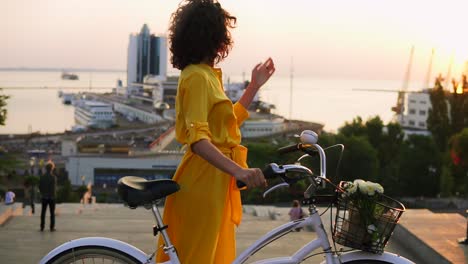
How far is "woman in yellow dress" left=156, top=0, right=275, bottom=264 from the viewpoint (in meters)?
2.34

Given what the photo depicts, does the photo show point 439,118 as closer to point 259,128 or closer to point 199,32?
point 199,32

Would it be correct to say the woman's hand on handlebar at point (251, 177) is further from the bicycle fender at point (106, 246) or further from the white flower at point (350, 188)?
the bicycle fender at point (106, 246)

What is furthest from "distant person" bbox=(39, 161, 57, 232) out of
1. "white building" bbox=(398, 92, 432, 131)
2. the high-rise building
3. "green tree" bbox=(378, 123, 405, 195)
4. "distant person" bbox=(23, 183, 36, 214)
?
the high-rise building

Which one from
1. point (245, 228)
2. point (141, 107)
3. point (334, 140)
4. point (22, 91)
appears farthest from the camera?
point (22, 91)

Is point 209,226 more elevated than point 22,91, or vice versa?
Answer: point 209,226

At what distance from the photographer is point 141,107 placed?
11531 cm

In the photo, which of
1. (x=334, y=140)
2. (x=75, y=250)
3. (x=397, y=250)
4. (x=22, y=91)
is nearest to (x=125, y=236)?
(x=397, y=250)

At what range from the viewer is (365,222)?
87.7 inches

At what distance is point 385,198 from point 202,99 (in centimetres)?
61

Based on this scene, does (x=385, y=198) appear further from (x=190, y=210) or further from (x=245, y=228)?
(x=245, y=228)

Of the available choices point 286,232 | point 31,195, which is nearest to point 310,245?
point 286,232

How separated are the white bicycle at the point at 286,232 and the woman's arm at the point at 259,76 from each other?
1.37ft

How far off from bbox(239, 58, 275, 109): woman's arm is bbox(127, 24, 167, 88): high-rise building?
440 ft

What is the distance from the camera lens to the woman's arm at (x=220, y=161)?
222cm
